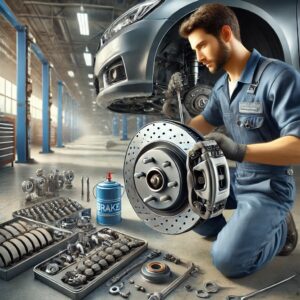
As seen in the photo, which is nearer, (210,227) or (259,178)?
(259,178)

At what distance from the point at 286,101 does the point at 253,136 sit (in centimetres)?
18

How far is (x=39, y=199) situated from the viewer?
177cm

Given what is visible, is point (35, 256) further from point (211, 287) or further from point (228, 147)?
point (228, 147)

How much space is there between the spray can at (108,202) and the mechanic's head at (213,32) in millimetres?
734

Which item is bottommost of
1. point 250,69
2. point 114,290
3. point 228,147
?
point 114,290

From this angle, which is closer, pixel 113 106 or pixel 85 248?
pixel 85 248

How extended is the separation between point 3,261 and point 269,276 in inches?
34.9

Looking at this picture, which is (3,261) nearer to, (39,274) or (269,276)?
(39,274)

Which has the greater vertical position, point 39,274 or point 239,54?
point 239,54

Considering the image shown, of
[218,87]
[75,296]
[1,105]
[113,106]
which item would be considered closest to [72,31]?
[1,105]

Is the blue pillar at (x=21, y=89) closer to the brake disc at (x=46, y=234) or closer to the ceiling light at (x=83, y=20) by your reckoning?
the ceiling light at (x=83, y=20)

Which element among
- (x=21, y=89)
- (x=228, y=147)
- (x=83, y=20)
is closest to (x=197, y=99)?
(x=228, y=147)

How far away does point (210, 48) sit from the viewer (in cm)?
90

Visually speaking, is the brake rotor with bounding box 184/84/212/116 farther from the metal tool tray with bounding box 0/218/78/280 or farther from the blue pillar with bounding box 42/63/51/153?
the blue pillar with bounding box 42/63/51/153
